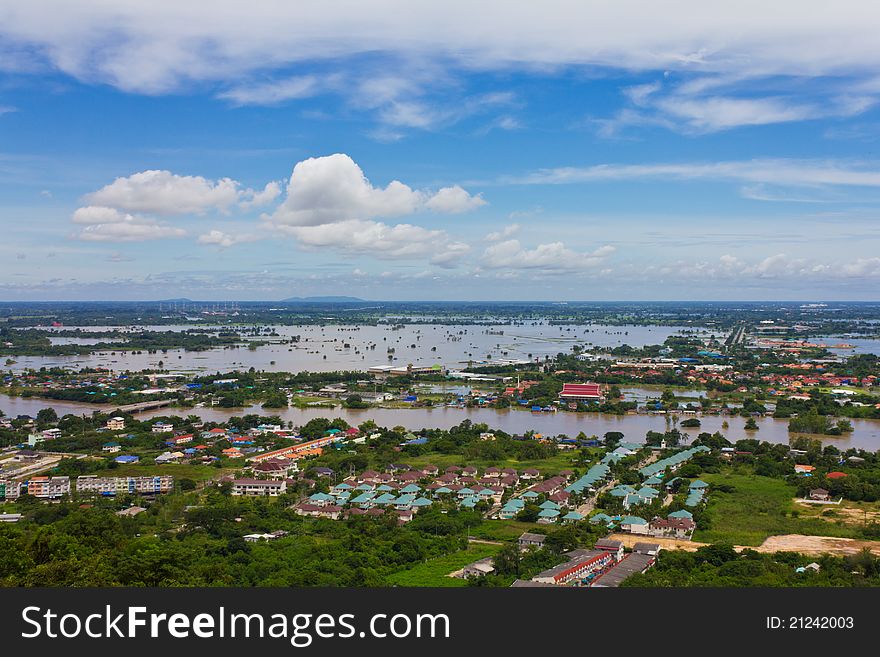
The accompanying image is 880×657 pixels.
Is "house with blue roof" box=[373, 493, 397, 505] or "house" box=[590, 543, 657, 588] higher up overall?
"house" box=[590, 543, 657, 588]

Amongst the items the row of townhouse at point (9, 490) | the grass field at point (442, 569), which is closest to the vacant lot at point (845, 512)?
the grass field at point (442, 569)

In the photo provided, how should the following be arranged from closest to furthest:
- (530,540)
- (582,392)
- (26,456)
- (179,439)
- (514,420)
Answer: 1. (530,540)
2. (26,456)
3. (179,439)
4. (514,420)
5. (582,392)

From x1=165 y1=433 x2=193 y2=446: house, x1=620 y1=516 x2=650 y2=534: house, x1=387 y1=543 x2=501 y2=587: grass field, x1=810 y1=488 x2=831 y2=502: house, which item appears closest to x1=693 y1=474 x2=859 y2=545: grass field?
x1=810 y1=488 x2=831 y2=502: house

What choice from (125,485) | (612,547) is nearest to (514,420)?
(125,485)

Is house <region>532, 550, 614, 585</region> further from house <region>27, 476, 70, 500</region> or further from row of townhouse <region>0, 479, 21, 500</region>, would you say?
row of townhouse <region>0, 479, 21, 500</region>

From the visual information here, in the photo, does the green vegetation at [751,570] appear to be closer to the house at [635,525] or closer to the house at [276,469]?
the house at [635,525]

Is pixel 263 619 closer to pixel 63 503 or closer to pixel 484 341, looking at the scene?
pixel 63 503

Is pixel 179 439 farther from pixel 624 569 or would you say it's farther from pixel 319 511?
pixel 624 569
